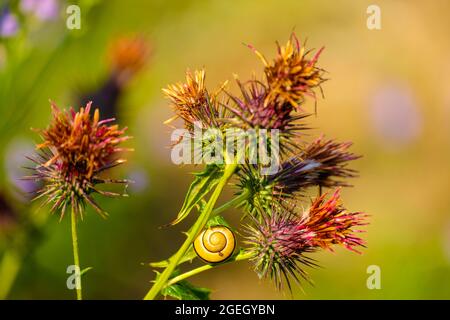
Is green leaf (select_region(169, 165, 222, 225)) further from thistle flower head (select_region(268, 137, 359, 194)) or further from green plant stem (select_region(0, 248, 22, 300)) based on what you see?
green plant stem (select_region(0, 248, 22, 300))

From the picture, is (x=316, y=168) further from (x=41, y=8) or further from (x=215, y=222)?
(x=41, y=8)

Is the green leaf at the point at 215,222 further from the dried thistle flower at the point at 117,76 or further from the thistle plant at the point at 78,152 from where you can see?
the dried thistle flower at the point at 117,76

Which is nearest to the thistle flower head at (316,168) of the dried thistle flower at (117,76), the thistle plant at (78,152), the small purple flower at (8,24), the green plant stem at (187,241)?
the green plant stem at (187,241)

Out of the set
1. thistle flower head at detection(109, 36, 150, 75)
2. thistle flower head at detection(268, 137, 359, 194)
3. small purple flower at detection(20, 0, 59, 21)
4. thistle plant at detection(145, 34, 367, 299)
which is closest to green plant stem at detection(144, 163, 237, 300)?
thistle plant at detection(145, 34, 367, 299)

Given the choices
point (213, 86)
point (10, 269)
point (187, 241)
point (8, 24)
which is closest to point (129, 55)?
point (8, 24)

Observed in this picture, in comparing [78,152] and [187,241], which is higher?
[78,152]

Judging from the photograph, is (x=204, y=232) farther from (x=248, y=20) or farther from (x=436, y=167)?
(x=248, y=20)

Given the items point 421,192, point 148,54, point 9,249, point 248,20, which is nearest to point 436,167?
point 421,192
